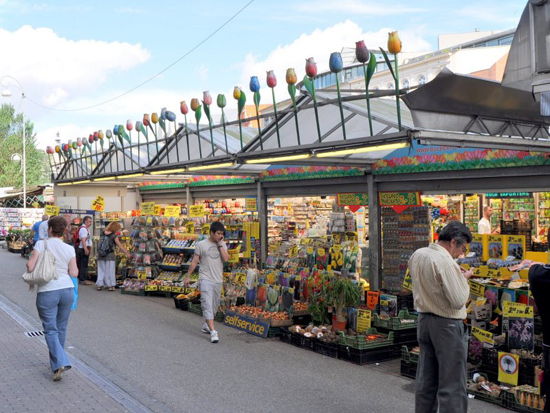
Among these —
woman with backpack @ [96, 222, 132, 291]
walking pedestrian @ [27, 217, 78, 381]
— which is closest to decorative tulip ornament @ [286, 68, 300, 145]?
walking pedestrian @ [27, 217, 78, 381]

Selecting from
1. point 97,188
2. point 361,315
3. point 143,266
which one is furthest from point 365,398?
point 97,188

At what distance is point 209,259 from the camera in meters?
8.74

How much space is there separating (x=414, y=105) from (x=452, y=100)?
1.65 ft

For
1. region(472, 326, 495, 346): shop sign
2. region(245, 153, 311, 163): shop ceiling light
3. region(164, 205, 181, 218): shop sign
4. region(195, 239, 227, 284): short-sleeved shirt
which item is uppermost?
region(245, 153, 311, 163): shop ceiling light

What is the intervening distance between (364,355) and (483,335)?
5.08 feet

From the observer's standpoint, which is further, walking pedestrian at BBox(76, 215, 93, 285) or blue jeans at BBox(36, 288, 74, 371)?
walking pedestrian at BBox(76, 215, 93, 285)

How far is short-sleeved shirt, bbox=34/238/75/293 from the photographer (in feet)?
21.2

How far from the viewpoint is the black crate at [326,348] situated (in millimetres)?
7578

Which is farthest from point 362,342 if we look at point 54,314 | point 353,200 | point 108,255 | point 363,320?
point 108,255

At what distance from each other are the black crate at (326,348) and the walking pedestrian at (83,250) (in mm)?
8707

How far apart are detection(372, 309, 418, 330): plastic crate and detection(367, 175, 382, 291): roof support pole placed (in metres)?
3.33

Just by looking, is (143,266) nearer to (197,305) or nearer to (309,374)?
(197,305)

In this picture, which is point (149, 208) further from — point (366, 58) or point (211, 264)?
point (366, 58)

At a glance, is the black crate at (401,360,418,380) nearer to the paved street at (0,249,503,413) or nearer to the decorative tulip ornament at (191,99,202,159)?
the paved street at (0,249,503,413)
